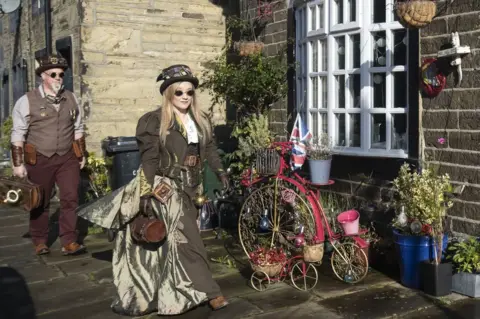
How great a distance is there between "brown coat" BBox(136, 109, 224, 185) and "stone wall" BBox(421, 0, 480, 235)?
7.79 feet

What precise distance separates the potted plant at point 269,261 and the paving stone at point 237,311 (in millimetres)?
395

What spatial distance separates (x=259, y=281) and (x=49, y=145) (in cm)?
297

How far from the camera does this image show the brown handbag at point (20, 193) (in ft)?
20.8

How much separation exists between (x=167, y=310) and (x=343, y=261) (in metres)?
1.77

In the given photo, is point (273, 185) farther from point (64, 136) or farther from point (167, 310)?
point (64, 136)

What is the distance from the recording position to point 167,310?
16.3 ft

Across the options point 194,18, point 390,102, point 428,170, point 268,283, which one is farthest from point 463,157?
point 194,18

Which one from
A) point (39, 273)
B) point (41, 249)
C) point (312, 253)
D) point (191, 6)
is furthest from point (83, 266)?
point (191, 6)

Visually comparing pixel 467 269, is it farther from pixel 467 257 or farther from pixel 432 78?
pixel 432 78

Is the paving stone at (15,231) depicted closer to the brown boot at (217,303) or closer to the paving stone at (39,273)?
the paving stone at (39,273)

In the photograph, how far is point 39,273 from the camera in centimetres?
648

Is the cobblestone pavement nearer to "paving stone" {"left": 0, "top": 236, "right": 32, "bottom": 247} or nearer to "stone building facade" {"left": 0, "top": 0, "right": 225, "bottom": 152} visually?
"paving stone" {"left": 0, "top": 236, "right": 32, "bottom": 247}

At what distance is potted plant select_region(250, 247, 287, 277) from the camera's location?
561cm

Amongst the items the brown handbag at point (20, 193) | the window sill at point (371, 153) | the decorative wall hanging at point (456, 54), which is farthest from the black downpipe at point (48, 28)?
the decorative wall hanging at point (456, 54)
